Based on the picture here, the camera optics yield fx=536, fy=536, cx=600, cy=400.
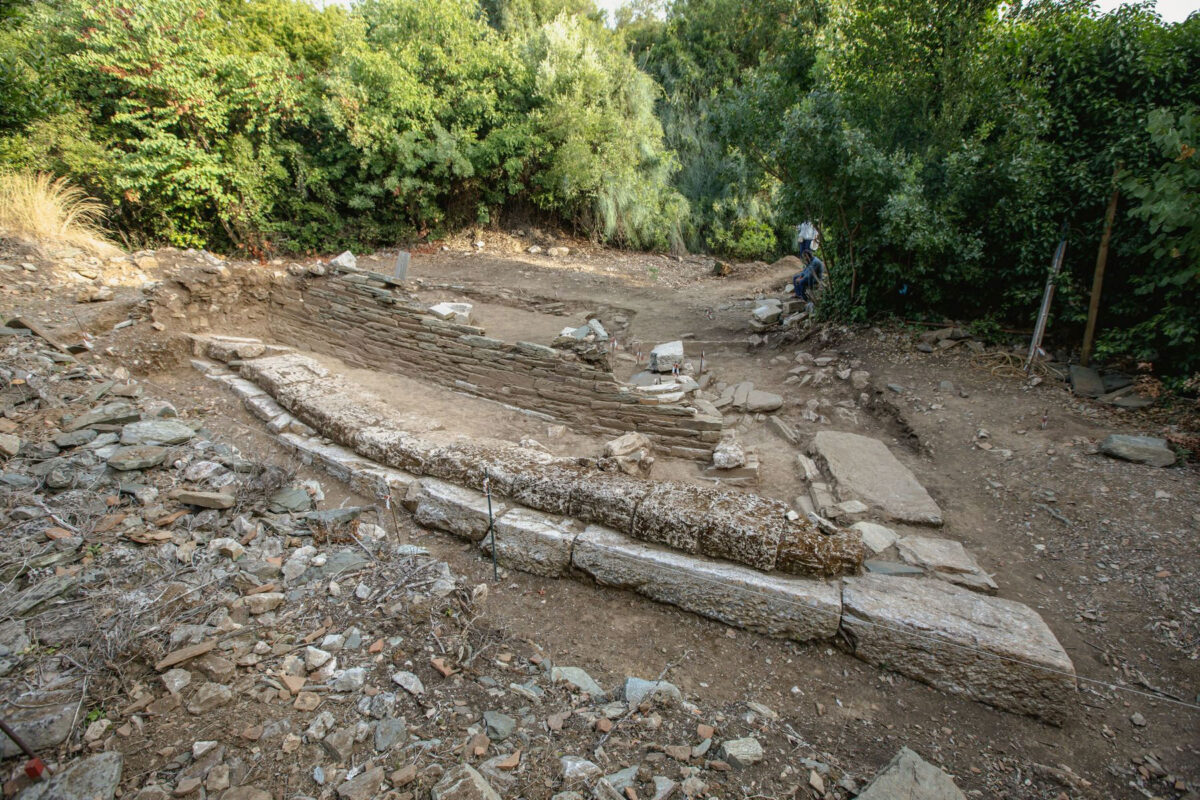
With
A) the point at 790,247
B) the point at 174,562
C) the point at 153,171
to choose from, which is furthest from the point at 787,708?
the point at 790,247

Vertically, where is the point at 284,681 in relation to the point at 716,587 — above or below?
below

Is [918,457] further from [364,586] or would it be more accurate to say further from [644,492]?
[364,586]

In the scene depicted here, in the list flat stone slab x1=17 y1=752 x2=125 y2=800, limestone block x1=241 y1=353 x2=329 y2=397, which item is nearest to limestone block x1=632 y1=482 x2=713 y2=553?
flat stone slab x1=17 y1=752 x2=125 y2=800

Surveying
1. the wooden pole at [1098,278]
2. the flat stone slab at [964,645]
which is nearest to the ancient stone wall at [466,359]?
the flat stone slab at [964,645]

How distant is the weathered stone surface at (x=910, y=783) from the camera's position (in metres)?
1.84

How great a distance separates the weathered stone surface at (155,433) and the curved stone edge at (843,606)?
2.04 meters

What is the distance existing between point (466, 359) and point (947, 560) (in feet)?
14.7

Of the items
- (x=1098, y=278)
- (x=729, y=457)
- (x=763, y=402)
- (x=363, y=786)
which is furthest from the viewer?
(x=763, y=402)

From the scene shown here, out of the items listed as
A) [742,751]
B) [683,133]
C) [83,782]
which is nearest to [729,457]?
[742,751]

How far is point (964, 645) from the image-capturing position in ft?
7.81

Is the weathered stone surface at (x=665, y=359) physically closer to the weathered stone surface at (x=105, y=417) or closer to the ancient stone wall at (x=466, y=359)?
the ancient stone wall at (x=466, y=359)

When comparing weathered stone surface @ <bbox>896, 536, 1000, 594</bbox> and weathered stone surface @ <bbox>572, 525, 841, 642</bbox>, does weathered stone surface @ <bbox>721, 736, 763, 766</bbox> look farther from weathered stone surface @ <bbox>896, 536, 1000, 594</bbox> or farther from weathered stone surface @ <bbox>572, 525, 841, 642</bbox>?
weathered stone surface @ <bbox>896, 536, 1000, 594</bbox>

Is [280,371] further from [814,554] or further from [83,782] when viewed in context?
[814,554]

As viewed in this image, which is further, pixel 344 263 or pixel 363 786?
pixel 344 263
